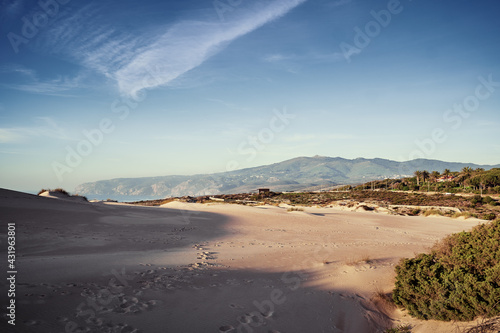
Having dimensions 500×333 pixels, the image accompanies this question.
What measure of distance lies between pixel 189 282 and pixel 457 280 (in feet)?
18.9

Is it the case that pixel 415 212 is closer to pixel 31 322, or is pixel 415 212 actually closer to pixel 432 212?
pixel 432 212

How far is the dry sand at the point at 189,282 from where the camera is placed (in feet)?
15.5

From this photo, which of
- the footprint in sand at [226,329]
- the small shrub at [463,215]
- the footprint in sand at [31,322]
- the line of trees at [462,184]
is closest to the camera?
the footprint in sand at [31,322]

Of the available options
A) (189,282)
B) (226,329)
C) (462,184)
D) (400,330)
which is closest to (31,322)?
(226,329)

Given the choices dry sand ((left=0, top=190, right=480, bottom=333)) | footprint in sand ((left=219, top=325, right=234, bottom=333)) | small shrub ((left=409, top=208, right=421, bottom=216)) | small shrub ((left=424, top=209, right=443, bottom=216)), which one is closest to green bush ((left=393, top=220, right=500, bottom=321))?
dry sand ((left=0, top=190, right=480, bottom=333))

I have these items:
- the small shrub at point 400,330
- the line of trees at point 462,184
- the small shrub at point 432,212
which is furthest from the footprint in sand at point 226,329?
the line of trees at point 462,184

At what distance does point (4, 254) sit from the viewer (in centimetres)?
762

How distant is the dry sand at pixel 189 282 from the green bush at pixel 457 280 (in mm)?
356

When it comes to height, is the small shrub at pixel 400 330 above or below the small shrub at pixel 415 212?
above

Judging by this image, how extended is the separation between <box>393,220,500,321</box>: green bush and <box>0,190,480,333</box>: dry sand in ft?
1.17

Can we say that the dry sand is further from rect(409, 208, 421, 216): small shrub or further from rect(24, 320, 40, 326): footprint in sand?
rect(409, 208, 421, 216): small shrub

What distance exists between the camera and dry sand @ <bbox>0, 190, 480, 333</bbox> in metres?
4.71

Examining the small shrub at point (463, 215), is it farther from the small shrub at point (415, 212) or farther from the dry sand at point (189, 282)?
the dry sand at point (189, 282)

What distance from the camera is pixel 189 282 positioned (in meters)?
6.80
